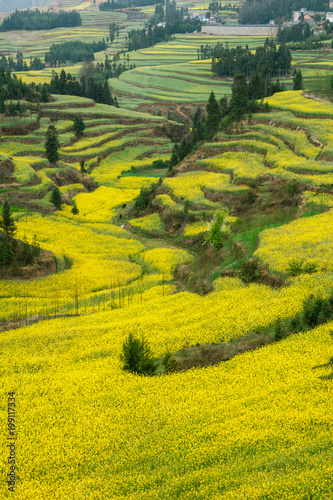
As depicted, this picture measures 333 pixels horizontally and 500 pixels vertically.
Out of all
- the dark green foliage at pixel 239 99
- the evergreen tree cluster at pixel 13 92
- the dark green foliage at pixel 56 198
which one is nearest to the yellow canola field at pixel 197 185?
the dark green foliage at pixel 239 99

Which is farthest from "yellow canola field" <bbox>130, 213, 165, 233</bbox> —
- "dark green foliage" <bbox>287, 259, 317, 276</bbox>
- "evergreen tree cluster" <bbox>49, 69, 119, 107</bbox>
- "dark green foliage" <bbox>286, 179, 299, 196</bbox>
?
"evergreen tree cluster" <bbox>49, 69, 119, 107</bbox>

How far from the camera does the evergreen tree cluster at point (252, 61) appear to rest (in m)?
154

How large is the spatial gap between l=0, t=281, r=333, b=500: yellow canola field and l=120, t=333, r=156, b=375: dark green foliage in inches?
34.7

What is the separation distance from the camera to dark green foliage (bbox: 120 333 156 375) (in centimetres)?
2836

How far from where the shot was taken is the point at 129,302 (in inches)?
1762

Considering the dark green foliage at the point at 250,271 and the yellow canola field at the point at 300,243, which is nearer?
the yellow canola field at the point at 300,243

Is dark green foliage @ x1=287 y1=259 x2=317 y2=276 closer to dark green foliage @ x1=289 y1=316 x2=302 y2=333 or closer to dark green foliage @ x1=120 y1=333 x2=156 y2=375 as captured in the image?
dark green foliage @ x1=289 y1=316 x2=302 y2=333

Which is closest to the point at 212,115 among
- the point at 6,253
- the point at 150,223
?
the point at 150,223

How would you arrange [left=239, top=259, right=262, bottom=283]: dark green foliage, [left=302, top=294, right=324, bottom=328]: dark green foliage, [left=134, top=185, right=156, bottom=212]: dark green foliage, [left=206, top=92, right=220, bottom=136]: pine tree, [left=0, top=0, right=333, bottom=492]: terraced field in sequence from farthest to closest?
[left=206, top=92, right=220, bottom=136]: pine tree
[left=134, top=185, right=156, bottom=212]: dark green foliage
[left=239, top=259, right=262, bottom=283]: dark green foliage
[left=302, top=294, right=324, bottom=328]: dark green foliage
[left=0, top=0, right=333, bottom=492]: terraced field

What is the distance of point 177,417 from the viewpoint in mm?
23281

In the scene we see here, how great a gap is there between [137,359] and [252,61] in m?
154

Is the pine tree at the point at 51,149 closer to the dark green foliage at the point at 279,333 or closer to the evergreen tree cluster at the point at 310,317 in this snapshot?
the evergreen tree cluster at the point at 310,317

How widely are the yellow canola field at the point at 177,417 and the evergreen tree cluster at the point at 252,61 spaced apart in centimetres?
13439

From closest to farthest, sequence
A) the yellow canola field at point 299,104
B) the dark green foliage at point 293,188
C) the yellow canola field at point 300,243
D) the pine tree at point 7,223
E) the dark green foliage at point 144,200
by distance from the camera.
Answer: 1. the yellow canola field at point 300,243
2. the pine tree at point 7,223
3. the dark green foliage at point 293,188
4. the dark green foliage at point 144,200
5. the yellow canola field at point 299,104
